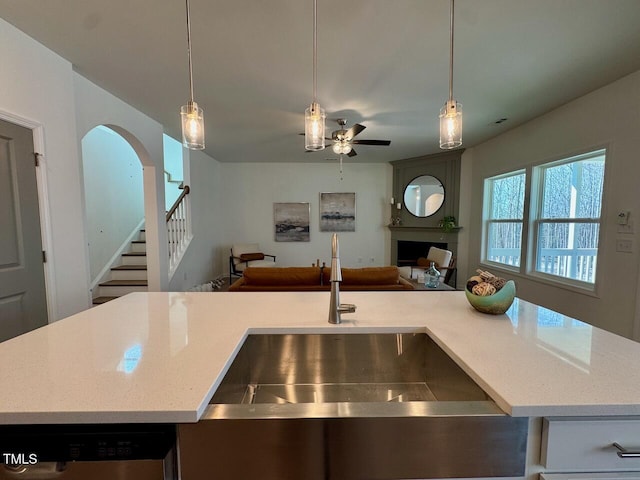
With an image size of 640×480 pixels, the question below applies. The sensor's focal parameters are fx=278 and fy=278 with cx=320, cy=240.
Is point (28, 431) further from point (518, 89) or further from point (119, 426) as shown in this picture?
point (518, 89)

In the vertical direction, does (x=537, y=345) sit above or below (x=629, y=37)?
below

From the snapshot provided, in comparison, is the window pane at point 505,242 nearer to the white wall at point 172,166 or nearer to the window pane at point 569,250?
the window pane at point 569,250

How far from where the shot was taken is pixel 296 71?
2.30 meters

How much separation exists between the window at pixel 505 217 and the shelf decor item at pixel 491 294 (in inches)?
122

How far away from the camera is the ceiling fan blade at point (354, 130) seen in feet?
9.95

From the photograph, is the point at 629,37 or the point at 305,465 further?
the point at 629,37

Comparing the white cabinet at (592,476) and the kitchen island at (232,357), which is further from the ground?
the kitchen island at (232,357)

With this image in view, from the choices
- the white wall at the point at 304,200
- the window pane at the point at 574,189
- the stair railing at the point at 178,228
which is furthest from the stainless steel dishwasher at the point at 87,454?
the white wall at the point at 304,200

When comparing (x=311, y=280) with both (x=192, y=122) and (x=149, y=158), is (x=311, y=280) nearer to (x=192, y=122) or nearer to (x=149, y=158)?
(x=192, y=122)

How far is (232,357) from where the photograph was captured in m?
0.86

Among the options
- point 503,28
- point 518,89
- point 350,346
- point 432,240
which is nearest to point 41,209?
point 350,346

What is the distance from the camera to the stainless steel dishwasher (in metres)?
0.61

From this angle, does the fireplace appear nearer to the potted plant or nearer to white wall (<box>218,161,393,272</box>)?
white wall (<box>218,161,393,272</box>)

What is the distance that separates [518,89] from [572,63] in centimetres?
44
